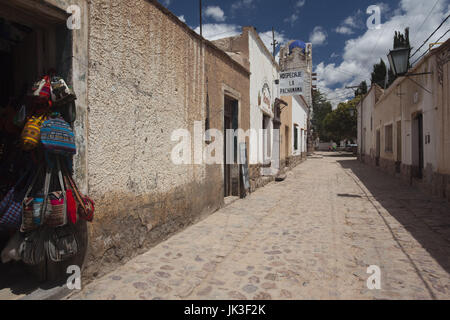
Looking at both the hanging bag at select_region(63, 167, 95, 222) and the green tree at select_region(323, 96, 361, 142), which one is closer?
the hanging bag at select_region(63, 167, 95, 222)

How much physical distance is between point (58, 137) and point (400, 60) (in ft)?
24.8

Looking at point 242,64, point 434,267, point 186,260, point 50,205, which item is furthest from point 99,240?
point 242,64

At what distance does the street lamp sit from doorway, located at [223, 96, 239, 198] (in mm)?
3962

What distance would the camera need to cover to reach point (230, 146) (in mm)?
7125

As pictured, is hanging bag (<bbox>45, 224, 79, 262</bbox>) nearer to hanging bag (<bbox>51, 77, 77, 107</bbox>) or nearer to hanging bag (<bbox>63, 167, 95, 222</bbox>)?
hanging bag (<bbox>63, 167, 95, 222</bbox>)

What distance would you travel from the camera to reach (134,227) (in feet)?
11.1

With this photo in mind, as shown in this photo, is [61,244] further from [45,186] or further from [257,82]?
[257,82]

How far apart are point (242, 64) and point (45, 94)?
617 centimetres

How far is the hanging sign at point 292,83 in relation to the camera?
10117 mm

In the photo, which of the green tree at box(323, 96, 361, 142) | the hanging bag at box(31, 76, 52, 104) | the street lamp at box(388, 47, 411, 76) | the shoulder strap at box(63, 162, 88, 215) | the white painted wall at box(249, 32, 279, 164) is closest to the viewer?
the hanging bag at box(31, 76, 52, 104)

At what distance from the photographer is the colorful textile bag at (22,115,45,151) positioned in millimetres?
2283

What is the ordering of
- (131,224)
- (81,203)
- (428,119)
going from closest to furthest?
(81,203) → (131,224) → (428,119)

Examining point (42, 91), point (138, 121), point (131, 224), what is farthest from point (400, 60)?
point (42, 91)

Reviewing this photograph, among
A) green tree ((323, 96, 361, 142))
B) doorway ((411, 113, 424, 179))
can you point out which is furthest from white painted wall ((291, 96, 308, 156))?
green tree ((323, 96, 361, 142))
